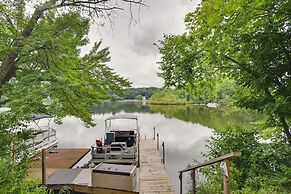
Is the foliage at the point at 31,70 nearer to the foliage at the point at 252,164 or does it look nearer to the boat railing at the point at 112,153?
the foliage at the point at 252,164

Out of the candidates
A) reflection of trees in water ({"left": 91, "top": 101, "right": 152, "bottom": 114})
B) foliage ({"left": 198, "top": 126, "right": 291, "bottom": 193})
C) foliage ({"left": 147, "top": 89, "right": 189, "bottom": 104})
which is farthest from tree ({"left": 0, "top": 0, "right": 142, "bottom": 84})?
foliage ({"left": 147, "top": 89, "right": 189, "bottom": 104})

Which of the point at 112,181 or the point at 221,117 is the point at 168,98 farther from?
the point at 112,181

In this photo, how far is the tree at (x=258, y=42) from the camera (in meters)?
4.94

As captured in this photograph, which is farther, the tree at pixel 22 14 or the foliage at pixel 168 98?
the foliage at pixel 168 98

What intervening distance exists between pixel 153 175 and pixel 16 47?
22.8 ft

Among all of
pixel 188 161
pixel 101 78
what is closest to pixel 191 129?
pixel 188 161

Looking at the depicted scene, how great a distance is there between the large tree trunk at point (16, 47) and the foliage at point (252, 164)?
5.74m

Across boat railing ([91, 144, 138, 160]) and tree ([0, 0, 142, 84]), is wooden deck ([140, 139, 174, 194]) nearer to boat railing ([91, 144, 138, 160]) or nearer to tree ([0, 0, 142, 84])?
boat railing ([91, 144, 138, 160])

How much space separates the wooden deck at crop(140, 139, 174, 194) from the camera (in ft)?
26.7

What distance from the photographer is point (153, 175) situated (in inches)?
383

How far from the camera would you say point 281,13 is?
523 centimetres

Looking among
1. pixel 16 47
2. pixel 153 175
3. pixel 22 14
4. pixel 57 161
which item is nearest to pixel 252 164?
pixel 153 175

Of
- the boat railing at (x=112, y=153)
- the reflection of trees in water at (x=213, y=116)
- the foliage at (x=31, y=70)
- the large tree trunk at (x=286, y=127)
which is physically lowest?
the boat railing at (x=112, y=153)

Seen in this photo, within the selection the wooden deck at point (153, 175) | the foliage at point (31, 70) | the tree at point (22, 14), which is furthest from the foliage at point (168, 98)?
the tree at point (22, 14)
